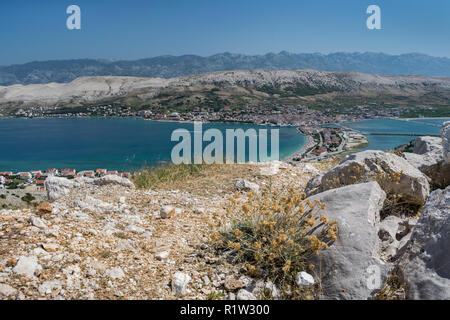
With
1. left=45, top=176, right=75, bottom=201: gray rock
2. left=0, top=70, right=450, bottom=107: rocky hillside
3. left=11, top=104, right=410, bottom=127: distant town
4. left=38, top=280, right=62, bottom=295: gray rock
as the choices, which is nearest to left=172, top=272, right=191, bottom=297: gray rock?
left=38, top=280, right=62, bottom=295: gray rock

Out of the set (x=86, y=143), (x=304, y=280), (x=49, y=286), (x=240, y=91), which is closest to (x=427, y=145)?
(x=304, y=280)

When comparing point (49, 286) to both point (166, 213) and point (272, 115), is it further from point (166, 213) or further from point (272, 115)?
point (272, 115)

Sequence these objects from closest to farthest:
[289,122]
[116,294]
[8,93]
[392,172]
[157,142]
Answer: [116,294], [392,172], [157,142], [289,122], [8,93]

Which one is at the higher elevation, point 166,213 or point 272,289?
point 166,213

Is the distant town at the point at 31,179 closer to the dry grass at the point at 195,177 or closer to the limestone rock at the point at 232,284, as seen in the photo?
the dry grass at the point at 195,177
